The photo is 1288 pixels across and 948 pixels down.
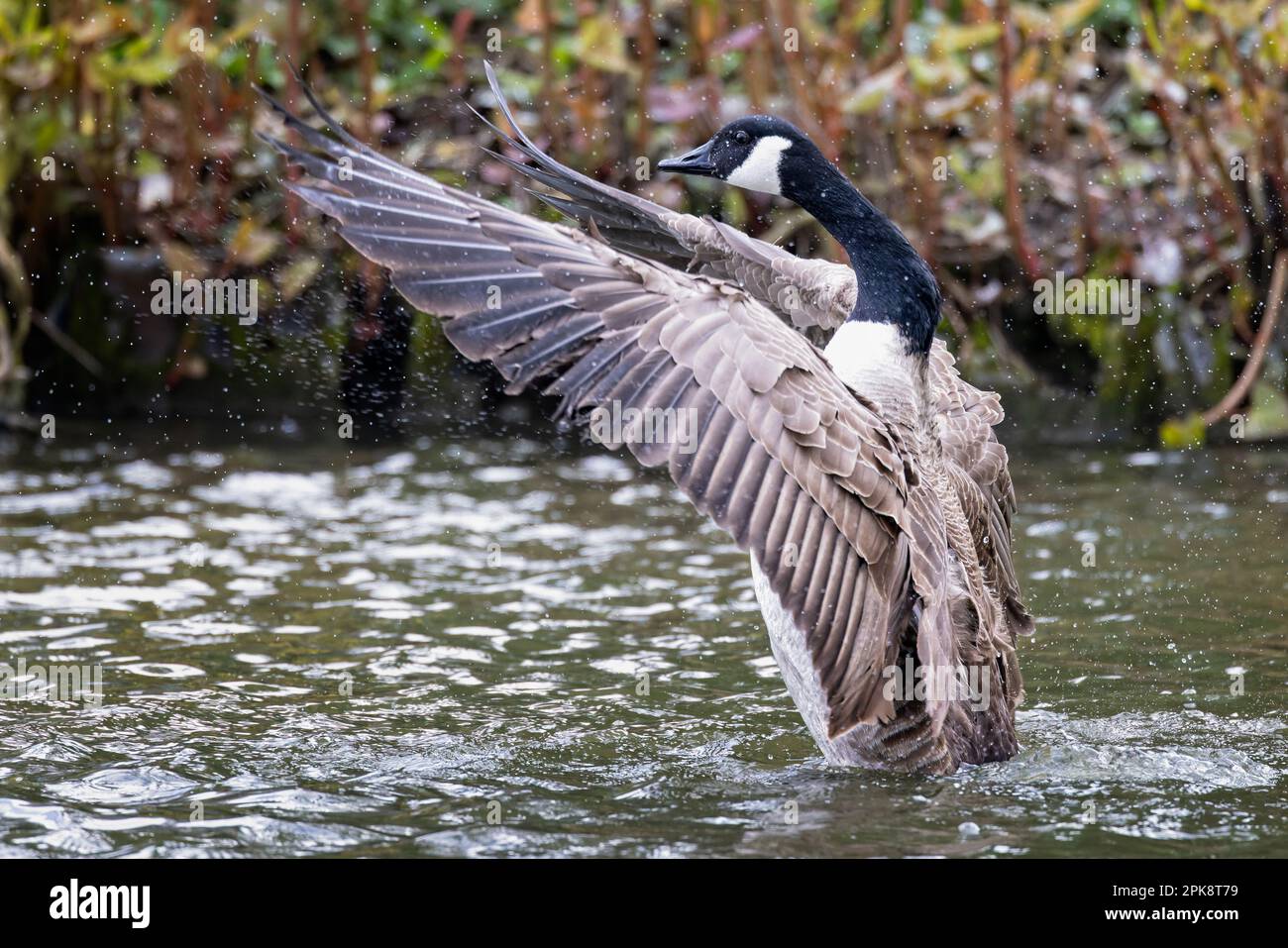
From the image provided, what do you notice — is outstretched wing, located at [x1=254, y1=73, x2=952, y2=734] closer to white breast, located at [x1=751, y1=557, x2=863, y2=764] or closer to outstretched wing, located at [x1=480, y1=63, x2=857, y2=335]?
white breast, located at [x1=751, y1=557, x2=863, y2=764]

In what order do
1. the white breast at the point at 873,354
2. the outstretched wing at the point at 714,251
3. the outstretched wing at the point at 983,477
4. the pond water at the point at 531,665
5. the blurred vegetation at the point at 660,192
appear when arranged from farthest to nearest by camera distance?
the blurred vegetation at the point at 660,192, the outstretched wing at the point at 714,251, the outstretched wing at the point at 983,477, the white breast at the point at 873,354, the pond water at the point at 531,665

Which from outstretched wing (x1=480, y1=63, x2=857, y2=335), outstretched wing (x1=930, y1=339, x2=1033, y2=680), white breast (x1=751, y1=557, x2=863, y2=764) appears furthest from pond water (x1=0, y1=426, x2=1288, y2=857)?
outstretched wing (x1=480, y1=63, x2=857, y2=335)

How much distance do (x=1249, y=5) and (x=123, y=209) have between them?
7679mm

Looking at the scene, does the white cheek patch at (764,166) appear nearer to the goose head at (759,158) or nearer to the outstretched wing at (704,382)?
the goose head at (759,158)

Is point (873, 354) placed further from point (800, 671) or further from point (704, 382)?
point (800, 671)

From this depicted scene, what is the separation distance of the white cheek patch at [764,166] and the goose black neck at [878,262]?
0.43ft

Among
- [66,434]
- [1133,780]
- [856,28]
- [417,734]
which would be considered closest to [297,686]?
[417,734]

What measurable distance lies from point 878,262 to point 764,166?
2.53 feet

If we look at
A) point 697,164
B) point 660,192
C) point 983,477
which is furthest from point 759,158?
point 660,192

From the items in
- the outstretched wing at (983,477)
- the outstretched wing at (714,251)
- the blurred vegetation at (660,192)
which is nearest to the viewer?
the outstretched wing at (983,477)

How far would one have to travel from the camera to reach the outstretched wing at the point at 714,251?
23.5 feet

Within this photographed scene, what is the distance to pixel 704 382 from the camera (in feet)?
17.3

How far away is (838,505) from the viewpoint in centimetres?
529

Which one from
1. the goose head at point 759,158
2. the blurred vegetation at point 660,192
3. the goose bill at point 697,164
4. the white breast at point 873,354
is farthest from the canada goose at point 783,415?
the blurred vegetation at point 660,192
